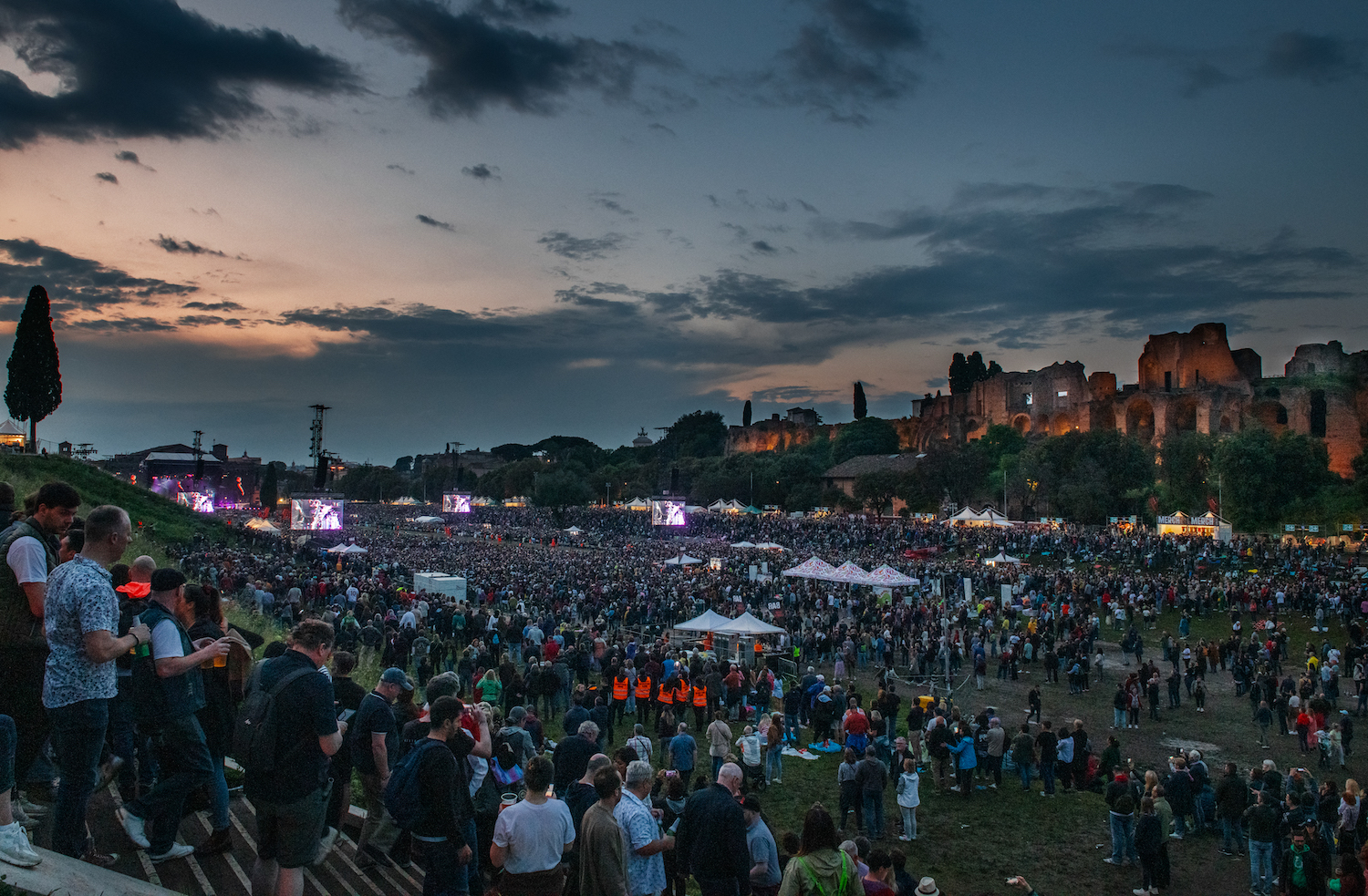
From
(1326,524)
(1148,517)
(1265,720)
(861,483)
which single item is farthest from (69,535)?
(861,483)

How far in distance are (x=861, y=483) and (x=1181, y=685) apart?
154ft

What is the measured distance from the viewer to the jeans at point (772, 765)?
11555 millimetres

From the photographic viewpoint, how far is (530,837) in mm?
4316

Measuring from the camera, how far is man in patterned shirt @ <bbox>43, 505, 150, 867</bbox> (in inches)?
145

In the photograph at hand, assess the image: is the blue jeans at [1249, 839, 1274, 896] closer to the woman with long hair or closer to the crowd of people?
the crowd of people

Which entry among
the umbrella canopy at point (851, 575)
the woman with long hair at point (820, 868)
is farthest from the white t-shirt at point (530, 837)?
the umbrella canopy at point (851, 575)

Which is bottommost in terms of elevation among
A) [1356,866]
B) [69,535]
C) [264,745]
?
[1356,866]

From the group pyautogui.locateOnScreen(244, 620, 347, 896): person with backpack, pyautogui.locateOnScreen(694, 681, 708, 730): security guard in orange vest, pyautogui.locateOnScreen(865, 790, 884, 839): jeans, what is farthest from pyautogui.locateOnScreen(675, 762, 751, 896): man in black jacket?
pyautogui.locateOnScreen(694, 681, 708, 730): security guard in orange vest

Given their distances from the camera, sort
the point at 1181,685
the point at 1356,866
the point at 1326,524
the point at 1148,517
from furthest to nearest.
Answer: the point at 1148,517, the point at 1326,524, the point at 1181,685, the point at 1356,866

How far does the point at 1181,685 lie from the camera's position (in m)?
19.0

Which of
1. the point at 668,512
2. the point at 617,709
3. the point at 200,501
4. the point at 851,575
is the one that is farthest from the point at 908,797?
the point at 200,501

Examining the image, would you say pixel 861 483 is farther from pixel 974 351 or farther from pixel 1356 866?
pixel 1356 866

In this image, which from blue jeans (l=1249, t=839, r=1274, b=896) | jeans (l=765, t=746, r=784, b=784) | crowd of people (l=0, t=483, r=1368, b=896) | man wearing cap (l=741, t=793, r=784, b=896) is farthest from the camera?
jeans (l=765, t=746, r=784, b=784)

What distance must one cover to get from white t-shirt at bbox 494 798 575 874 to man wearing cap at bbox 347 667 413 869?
3.38ft
